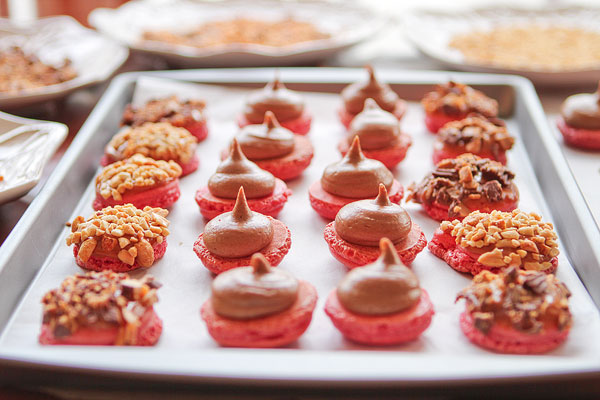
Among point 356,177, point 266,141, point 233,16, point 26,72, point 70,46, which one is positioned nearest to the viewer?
point 356,177

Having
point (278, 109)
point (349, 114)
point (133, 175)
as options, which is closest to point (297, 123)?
point (278, 109)

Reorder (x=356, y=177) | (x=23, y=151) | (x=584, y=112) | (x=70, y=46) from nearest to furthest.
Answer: (x=356, y=177)
(x=23, y=151)
(x=584, y=112)
(x=70, y=46)

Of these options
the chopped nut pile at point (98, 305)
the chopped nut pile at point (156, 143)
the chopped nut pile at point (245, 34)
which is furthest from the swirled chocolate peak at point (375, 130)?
the chopped nut pile at point (98, 305)

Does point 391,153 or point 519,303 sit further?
point 391,153

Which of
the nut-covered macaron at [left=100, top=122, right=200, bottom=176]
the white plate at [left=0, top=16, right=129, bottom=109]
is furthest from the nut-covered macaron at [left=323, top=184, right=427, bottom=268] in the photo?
the white plate at [left=0, top=16, right=129, bottom=109]

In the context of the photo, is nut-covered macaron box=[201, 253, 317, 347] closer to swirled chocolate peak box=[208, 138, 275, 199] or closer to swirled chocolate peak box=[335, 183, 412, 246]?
swirled chocolate peak box=[335, 183, 412, 246]

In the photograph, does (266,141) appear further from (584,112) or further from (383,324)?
(584,112)

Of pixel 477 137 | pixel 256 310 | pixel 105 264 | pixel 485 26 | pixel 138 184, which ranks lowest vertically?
pixel 105 264
